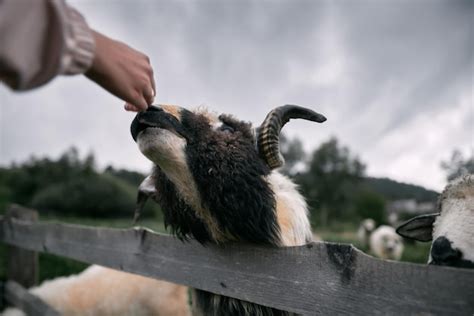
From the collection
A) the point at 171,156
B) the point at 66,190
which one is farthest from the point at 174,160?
the point at 66,190

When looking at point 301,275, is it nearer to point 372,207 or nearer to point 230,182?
point 230,182

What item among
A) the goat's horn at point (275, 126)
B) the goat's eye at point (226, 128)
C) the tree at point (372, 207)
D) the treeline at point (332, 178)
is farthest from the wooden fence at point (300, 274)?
the treeline at point (332, 178)

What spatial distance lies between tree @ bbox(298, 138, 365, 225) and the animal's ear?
55074 millimetres

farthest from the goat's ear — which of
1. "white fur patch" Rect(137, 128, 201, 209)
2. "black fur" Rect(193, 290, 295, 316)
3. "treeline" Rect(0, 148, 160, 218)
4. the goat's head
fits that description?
"treeline" Rect(0, 148, 160, 218)

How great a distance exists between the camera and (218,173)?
2.26 meters

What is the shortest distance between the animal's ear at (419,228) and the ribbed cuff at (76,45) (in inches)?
96.8

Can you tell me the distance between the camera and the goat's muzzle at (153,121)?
2082 mm

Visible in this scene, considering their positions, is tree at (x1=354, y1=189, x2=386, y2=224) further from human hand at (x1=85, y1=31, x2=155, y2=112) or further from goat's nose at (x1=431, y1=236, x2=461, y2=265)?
human hand at (x1=85, y1=31, x2=155, y2=112)

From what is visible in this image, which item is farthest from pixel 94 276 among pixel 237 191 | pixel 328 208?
pixel 328 208

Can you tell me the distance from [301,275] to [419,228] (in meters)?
1.37

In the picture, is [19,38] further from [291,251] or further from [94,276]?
[94,276]

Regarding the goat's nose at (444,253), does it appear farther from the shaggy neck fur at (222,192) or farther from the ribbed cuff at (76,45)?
the ribbed cuff at (76,45)

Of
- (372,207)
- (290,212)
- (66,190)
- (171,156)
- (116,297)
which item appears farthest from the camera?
(372,207)

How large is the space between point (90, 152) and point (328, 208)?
3567 centimetres
